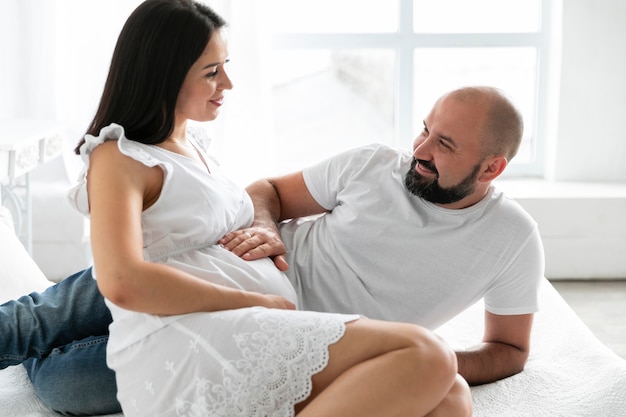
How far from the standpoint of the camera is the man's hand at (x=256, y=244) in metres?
1.82

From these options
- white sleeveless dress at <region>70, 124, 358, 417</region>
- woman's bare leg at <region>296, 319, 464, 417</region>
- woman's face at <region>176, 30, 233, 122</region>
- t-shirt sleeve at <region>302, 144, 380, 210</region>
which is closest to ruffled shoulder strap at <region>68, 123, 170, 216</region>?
white sleeveless dress at <region>70, 124, 358, 417</region>

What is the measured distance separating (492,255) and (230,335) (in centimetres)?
69

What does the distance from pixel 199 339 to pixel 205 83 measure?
542 mm

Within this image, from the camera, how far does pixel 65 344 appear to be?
192cm

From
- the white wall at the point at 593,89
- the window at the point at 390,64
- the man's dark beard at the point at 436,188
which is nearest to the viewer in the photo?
the man's dark beard at the point at 436,188

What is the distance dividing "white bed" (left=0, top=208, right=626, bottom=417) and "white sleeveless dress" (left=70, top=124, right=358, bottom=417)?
35 centimetres

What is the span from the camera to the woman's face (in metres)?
1.78

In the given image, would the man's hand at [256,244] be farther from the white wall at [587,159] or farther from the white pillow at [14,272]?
the white wall at [587,159]

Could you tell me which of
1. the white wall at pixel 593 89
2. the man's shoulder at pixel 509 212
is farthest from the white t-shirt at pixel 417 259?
the white wall at pixel 593 89

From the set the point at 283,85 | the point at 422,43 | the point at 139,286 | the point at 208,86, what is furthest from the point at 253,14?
the point at 139,286

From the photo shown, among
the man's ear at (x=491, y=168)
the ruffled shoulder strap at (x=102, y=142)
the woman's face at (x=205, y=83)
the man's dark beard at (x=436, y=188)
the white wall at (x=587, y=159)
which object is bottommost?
the white wall at (x=587, y=159)

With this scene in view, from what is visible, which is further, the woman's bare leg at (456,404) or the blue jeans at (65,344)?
the blue jeans at (65,344)

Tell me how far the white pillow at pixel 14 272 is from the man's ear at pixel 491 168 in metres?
1.14

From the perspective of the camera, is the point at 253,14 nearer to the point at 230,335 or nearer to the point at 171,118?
the point at 171,118
